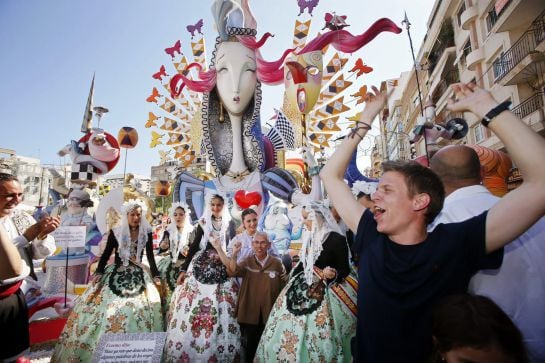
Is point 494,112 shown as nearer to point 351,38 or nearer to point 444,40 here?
point 351,38

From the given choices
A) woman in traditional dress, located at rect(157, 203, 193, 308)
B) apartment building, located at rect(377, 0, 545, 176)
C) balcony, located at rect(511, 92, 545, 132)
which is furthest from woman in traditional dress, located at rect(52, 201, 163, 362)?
balcony, located at rect(511, 92, 545, 132)

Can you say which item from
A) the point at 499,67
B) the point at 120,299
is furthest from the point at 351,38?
the point at 499,67

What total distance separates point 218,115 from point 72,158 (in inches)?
107

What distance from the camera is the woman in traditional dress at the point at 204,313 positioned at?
2742mm

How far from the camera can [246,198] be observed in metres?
4.75

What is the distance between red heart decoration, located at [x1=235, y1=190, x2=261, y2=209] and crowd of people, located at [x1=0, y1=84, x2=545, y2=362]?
4.02 feet

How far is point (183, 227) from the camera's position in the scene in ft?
14.9

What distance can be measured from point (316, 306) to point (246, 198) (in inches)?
101

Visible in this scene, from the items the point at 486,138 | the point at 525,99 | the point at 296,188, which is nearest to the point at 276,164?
the point at 296,188

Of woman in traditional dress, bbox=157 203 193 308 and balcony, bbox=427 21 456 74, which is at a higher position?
balcony, bbox=427 21 456 74

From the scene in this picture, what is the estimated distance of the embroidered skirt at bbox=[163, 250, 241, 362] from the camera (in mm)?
2738

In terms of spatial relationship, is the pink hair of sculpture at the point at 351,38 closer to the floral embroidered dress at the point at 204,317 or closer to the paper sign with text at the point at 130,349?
the floral embroidered dress at the point at 204,317

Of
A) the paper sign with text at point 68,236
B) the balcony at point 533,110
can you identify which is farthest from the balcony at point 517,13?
the paper sign with text at point 68,236

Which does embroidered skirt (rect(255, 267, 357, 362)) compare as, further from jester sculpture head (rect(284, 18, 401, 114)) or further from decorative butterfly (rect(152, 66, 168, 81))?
decorative butterfly (rect(152, 66, 168, 81))
